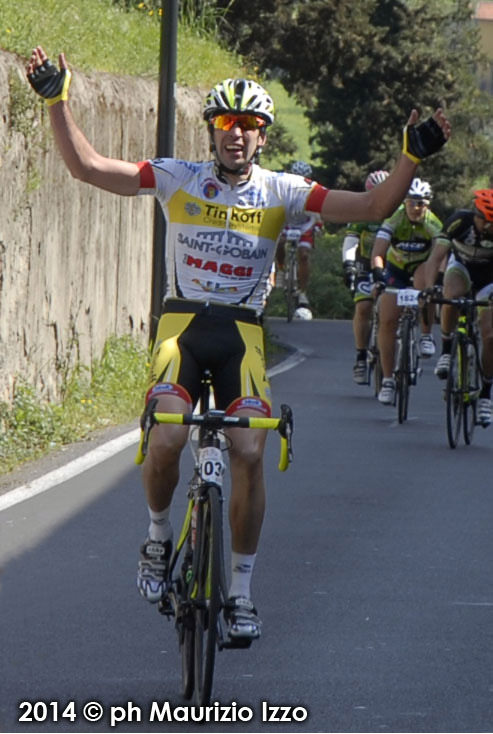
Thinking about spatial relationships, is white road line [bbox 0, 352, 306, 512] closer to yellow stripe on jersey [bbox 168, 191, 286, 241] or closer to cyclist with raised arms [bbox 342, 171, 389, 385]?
yellow stripe on jersey [bbox 168, 191, 286, 241]

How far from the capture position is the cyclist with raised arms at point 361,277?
1833cm

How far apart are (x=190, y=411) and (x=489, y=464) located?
7.24 metres

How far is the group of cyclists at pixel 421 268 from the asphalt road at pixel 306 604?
1704mm

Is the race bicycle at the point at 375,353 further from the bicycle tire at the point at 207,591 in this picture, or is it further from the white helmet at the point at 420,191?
the bicycle tire at the point at 207,591

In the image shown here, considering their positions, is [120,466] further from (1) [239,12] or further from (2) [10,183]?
(1) [239,12]

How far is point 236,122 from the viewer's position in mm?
7438

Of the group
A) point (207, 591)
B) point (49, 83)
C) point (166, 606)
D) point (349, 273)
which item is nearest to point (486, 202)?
point (349, 273)

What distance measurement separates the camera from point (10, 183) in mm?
14008

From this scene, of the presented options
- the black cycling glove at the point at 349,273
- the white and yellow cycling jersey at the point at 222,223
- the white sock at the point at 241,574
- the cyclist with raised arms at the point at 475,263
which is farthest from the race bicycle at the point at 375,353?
the white sock at the point at 241,574

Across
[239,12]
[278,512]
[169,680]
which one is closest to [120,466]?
[278,512]

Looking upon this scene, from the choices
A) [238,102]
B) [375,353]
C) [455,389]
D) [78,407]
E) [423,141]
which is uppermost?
[238,102]

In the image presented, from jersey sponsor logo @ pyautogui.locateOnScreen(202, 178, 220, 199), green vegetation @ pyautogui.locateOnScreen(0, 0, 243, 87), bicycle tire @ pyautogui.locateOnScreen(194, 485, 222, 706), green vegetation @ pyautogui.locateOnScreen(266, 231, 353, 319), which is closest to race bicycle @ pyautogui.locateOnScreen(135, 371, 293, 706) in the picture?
bicycle tire @ pyautogui.locateOnScreen(194, 485, 222, 706)

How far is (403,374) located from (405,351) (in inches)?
9.8

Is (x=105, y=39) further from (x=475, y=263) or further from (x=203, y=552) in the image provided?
(x=203, y=552)
